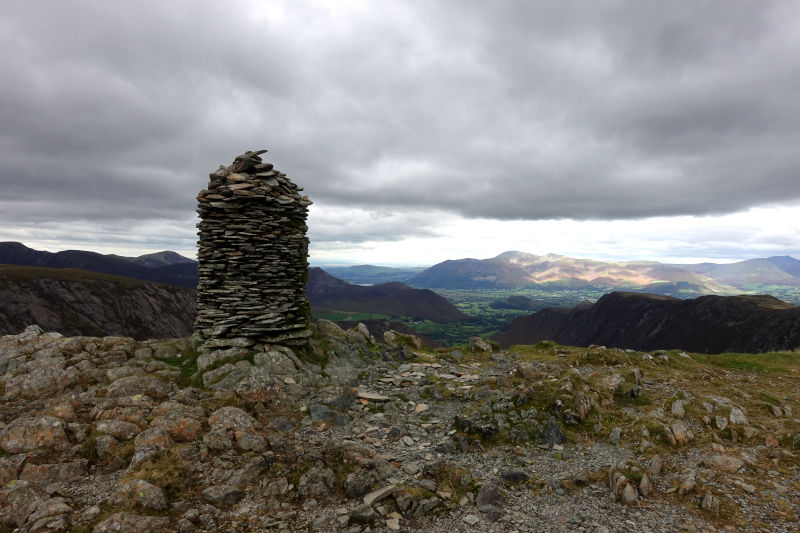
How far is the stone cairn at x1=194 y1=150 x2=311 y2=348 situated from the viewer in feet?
65.0

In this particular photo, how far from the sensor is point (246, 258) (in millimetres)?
20188

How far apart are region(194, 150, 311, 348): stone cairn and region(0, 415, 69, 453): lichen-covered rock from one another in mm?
7854

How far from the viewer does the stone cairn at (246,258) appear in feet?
65.0

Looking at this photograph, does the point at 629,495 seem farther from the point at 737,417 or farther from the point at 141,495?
the point at 141,495

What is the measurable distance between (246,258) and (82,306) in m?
219

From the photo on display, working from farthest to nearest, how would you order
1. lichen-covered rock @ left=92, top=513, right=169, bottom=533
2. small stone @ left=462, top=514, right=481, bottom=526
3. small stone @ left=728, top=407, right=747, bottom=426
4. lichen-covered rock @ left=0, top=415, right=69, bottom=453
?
small stone @ left=728, top=407, right=747, bottom=426 < lichen-covered rock @ left=0, top=415, right=69, bottom=453 < small stone @ left=462, top=514, right=481, bottom=526 < lichen-covered rock @ left=92, top=513, right=169, bottom=533

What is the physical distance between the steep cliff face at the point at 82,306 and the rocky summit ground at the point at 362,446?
630 ft

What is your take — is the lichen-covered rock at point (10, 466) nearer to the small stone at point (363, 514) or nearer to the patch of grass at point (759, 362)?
the small stone at point (363, 514)

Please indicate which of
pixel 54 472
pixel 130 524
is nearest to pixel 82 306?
pixel 54 472

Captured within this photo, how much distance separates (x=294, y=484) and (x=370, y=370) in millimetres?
11293

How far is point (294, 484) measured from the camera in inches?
413

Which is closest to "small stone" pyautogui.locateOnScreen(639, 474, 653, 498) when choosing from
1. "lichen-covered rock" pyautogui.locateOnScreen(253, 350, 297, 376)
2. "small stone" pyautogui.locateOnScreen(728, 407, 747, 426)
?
"small stone" pyautogui.locateOnScreen(728, 407, 747, 426)

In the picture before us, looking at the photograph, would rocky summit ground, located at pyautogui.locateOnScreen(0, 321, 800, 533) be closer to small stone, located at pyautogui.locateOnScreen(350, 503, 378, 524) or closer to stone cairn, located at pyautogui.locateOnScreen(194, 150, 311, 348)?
small stone, located at pyautogui.locateOnScreen(350, 503, 378, 524)

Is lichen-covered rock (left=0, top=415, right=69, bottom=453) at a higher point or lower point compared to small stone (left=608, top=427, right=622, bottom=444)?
higher
